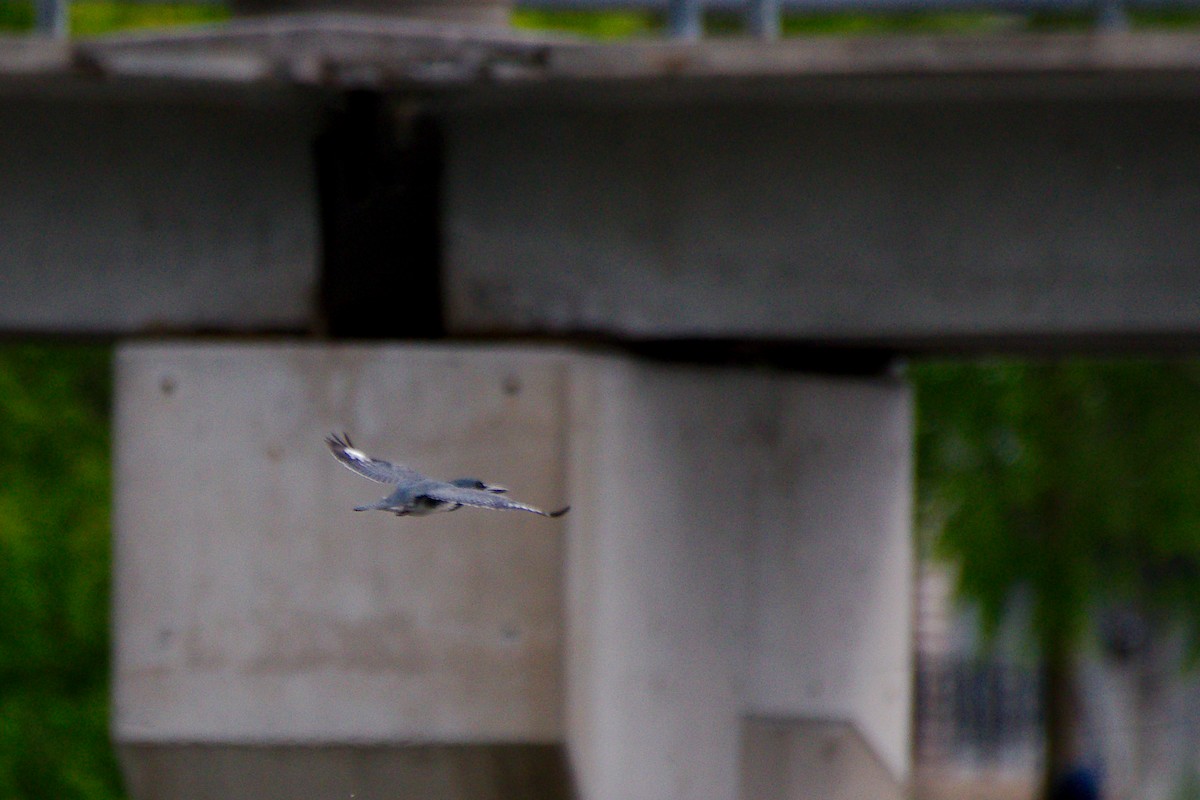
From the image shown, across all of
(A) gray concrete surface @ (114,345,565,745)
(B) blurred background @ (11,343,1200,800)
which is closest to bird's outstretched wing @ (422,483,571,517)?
(A) gray concrete surface @ (114,345,565,745)

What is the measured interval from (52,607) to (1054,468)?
8795 mm

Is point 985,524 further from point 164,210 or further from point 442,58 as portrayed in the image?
point 442,58

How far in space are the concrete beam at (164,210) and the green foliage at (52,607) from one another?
5697 mm

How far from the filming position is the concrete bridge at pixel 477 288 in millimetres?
7223

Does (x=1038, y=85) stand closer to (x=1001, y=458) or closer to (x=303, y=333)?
(x=303, y=333)

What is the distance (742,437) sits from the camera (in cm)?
897

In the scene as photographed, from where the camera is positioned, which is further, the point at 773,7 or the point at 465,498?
the point at 773,7

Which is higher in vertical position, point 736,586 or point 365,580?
point 365,580

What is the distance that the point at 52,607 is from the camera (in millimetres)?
13336

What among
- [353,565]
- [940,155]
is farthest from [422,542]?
[940,155]

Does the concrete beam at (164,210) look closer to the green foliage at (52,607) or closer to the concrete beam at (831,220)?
the concrete beam at (831,220)

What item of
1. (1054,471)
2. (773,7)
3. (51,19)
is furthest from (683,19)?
(1054,471)

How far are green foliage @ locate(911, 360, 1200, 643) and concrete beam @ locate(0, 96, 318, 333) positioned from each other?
1043 cm

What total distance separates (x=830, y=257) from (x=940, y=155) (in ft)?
1.84
